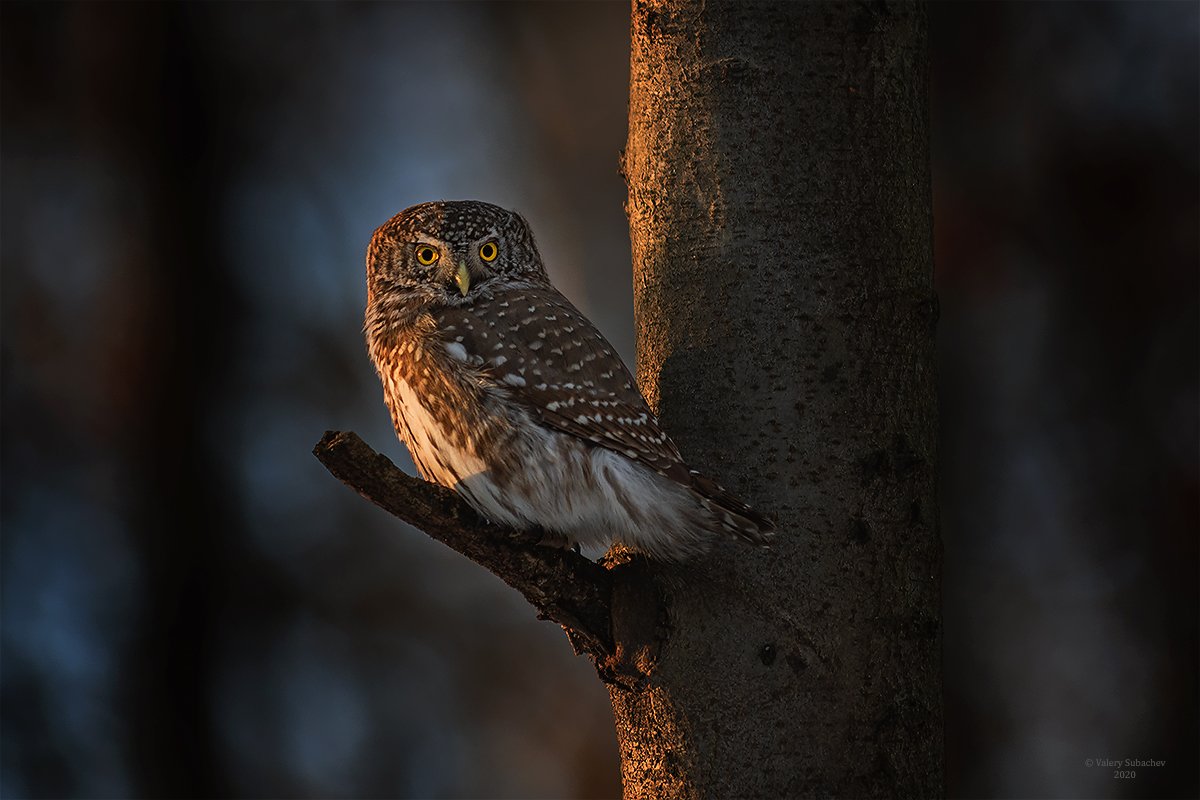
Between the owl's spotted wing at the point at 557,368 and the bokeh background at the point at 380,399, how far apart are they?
2111 mm

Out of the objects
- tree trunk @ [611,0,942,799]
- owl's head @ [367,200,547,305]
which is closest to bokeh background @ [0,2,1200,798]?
owl's head @ [367,200,547,305]

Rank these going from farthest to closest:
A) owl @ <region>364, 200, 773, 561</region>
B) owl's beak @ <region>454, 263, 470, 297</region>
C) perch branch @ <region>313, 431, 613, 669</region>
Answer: owl's beak @ <region>454, 263, 470, 297</region>, owl @ <region>364, 200, 773, 561</region>, perch branch @ <region>313, 431, 613, 669</region>

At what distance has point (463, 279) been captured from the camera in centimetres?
313

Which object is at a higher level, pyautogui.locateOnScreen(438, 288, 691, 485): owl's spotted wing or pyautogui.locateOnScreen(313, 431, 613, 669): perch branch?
pyautogui.locateOnScreen(438, 288, 691, 485): owl's spotted wing

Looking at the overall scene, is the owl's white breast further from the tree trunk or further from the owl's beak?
the tree trunk

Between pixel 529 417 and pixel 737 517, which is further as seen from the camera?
pixel 529 417

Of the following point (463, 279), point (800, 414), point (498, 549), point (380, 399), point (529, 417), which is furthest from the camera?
point (380, 399)

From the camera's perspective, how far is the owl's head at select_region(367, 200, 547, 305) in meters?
3.17

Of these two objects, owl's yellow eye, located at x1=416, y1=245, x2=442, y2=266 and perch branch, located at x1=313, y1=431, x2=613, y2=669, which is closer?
perch branch, located at x1=313, y1=431, x2=613, y2=669

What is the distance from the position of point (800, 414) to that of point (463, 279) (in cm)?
124

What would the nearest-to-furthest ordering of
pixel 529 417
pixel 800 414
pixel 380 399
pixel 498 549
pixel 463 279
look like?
pixel 498 549, pixel 800 414, pixel 529 417, pixel 463 279, pixel 380 399

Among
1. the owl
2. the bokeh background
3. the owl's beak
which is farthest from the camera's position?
the bokeh background

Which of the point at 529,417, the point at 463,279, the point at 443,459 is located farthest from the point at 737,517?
the point at 463,279

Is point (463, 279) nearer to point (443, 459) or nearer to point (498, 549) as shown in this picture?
point (443, 459)
